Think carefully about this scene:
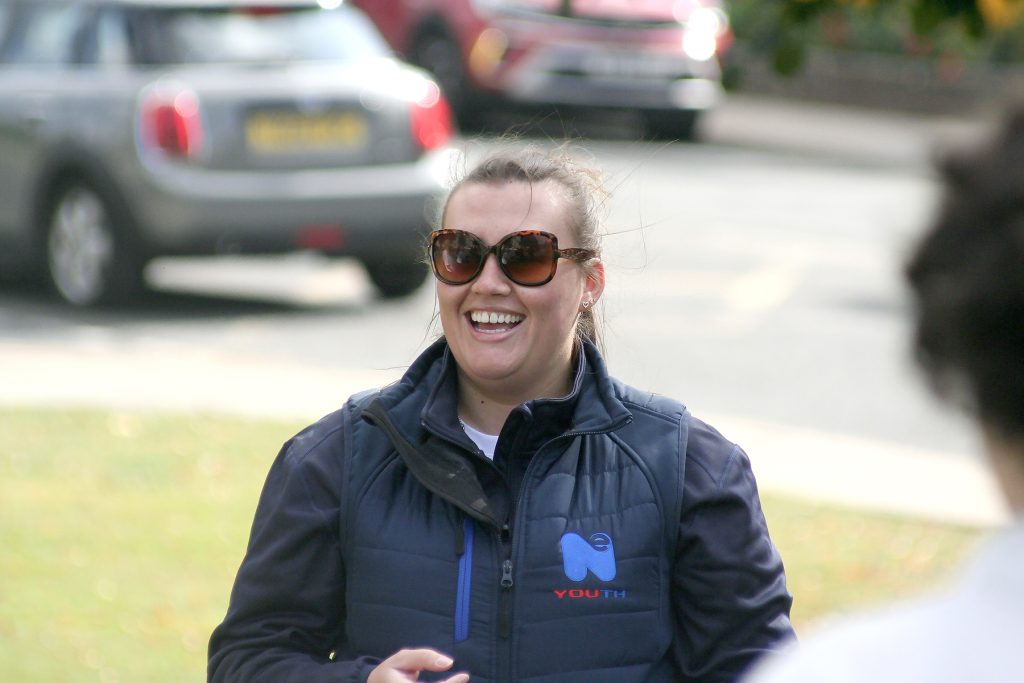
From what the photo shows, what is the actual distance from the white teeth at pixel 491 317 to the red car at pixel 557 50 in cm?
1444

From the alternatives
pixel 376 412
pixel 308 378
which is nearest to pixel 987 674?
pixel 376 412

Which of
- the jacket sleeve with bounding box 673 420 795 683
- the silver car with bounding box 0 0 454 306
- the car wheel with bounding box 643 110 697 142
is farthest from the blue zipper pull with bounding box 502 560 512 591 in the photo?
the car wheel with bounding box 643 110 697 142

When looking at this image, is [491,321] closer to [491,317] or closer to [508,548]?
[491,317]

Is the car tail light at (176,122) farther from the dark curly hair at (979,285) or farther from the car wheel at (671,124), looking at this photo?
the car wheel at (671,124)

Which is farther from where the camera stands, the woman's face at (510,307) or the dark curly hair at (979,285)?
the woman's face at (510,307)

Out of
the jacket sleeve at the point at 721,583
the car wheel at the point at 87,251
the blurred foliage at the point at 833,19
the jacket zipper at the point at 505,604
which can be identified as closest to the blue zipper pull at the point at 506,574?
the jacket zipper at the point at 505,604

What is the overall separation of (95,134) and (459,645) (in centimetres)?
727

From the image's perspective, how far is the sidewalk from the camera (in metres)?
6.55

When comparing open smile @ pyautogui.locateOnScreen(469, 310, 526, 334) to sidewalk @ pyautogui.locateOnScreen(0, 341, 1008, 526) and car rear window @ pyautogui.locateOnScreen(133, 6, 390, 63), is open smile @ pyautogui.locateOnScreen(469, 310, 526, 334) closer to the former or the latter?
sidewalk @ pyautogui.locateOnScreen(0, 341, 1008, 526)

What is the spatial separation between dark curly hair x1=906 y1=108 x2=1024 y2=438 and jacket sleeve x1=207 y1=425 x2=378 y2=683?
1.38 m

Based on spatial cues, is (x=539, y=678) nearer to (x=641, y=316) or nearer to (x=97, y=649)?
(x=97, y=649)

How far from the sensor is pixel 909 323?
3.87ft

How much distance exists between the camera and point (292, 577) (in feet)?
7.95

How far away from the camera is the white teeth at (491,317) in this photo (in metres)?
2.59
